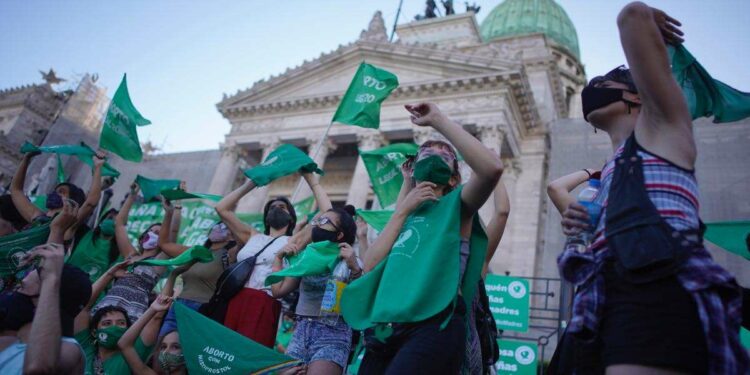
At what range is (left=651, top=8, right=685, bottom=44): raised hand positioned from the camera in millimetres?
2010

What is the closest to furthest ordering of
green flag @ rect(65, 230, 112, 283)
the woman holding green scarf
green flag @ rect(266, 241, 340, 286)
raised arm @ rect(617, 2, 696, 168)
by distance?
1. raised arm @ rect(617, 2, 696, 168)
2. the woman holding green scarf
3. green flag @ rect(266, 241, 340, 286)
4. green flag @ rect(65, 230, 112, 283)

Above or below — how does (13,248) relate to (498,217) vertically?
below

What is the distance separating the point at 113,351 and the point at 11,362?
65.0 inches

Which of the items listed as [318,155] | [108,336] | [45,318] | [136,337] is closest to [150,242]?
[108,336]

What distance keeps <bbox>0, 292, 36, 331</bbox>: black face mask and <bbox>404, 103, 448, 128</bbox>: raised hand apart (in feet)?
8.15

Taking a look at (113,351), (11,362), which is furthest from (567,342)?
(113,351)

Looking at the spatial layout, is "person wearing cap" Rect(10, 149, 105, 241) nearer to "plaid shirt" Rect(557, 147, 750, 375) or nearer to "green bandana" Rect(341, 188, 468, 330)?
"green bandana" Rect(341, 188, 468, 330)

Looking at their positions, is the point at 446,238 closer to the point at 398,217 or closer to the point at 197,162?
the point at 398,217

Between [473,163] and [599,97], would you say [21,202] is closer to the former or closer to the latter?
[473,163]

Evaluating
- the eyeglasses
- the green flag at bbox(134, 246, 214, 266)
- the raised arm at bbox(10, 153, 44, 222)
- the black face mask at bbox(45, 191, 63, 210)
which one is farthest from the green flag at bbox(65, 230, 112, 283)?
the eyeglasses

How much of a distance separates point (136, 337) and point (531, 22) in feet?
102

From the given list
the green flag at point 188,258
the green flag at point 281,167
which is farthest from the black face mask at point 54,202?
the green flag at point 281,167

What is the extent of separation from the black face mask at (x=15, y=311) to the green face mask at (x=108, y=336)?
1.38m

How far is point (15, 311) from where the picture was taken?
9.18 feet
